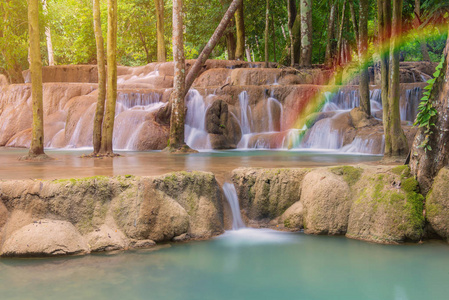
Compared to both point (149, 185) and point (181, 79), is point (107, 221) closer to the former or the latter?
point (149, 185)

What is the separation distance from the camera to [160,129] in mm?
14945

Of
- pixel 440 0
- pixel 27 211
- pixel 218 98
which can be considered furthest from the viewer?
pixel 218 98

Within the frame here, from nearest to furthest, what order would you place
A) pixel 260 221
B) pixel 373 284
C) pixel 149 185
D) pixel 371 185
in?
pixel 373 284
pixel 149 185
pixel 371 185
pixel 260 221

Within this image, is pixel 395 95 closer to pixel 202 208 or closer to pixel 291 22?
pixel 202 208

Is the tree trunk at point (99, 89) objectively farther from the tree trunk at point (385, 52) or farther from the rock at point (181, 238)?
the tree trunk at point (385, 52)

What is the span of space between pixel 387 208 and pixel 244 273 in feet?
7.19

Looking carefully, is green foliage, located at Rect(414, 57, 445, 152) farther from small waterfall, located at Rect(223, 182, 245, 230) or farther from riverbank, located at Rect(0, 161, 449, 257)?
small waterfall, located at Rect(223, 182, 245, 230)

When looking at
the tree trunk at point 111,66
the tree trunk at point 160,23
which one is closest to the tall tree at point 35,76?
the tree trunk at point 111,66

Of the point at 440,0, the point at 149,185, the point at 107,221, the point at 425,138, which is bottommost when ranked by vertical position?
the point at 107,221

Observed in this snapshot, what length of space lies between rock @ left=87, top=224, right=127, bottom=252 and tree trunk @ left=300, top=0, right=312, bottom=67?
660 inches

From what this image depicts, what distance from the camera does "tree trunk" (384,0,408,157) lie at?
26.8ft

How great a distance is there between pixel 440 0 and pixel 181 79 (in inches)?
273

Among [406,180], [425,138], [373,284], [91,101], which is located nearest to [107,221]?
[373,284]

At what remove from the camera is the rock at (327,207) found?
6.37 meters
